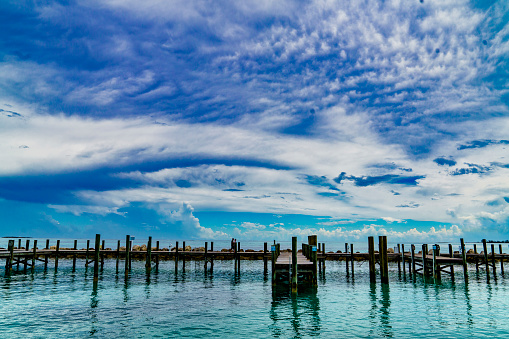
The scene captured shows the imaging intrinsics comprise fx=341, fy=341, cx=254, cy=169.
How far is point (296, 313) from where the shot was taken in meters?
18.4

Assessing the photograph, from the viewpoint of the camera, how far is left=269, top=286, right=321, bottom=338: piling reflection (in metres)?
15.1

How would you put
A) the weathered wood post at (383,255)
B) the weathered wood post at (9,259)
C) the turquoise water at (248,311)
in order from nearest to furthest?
the turquoise water at (248,311) → the weathered wood post at (383,255) → the weathered wood post at (9,259)

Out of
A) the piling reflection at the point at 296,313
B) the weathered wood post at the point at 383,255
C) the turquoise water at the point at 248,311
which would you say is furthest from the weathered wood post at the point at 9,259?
the weathered wood post at the point at 383,255

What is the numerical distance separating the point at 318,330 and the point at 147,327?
774 centimetres

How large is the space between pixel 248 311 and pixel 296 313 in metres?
2.64

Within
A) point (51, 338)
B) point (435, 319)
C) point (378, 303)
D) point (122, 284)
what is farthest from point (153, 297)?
point (435, 319)

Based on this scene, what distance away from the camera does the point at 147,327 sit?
50.9 feet

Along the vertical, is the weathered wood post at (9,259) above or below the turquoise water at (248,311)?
above

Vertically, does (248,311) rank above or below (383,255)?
below

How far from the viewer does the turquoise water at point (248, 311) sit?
14995mm

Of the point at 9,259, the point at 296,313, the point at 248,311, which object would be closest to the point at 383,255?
the point at 296,313

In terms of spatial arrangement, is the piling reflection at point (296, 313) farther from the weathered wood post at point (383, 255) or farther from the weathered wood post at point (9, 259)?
the weathered wood post at point (9, 259)

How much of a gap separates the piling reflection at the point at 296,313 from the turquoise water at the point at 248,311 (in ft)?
0.15

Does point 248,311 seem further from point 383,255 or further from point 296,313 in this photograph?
point 383,255
